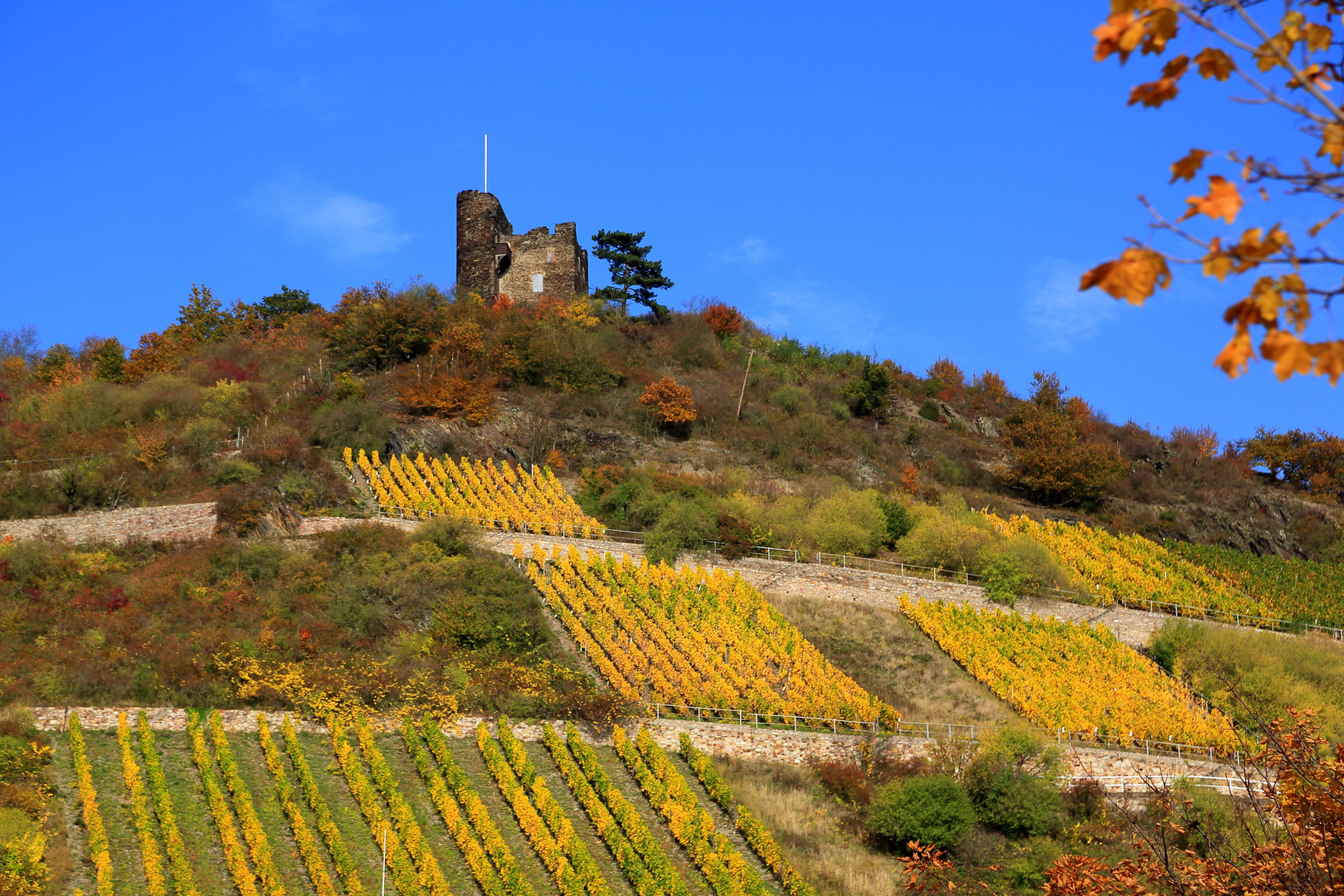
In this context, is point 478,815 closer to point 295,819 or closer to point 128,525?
point 295,819

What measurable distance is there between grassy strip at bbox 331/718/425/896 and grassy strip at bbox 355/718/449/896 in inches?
6.2

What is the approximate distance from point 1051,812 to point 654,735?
8.66m

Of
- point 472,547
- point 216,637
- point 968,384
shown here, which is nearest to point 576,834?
point 216,637

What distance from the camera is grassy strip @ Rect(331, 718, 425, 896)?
63.5 feet

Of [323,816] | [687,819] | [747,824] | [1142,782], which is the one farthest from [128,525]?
[1142,782]

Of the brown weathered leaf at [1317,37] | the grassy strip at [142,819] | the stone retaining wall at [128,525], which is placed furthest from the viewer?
the stone retaining wall at [128,525]

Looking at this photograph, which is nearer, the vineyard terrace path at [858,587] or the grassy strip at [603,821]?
the grassy strip at [603,821]

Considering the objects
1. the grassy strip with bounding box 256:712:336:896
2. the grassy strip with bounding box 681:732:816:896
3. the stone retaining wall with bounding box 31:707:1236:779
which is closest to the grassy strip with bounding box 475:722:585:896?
the stone retaining wall with bounding box 31:707:1236:779

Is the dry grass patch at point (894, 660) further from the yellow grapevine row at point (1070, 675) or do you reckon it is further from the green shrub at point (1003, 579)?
the green shrub at point (1003, 579)

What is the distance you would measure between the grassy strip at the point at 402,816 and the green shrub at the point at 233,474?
47.1 ft

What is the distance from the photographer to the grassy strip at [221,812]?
1853 centimetres

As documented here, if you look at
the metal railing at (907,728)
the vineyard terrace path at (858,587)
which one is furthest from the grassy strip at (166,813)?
the vineyard terrace path at (858,587)

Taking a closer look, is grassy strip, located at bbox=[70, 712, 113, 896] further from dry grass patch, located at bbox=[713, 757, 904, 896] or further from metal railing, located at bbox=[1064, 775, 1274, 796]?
metal railing, located at bbox=[1064, 775, 1274, 796]

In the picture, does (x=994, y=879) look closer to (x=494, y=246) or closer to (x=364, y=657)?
(x=364, y=657)
